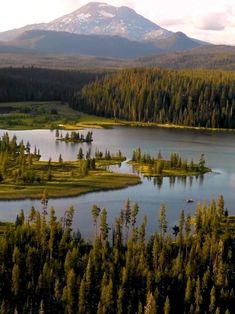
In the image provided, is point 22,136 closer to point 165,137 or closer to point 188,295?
point 165,137

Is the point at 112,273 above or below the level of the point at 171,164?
below

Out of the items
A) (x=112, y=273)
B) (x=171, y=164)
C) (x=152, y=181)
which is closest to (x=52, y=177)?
(x=152, y=181)

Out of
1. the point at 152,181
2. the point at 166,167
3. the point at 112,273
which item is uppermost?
the point at 166,167

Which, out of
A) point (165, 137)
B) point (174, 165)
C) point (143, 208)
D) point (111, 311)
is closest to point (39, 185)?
point (143, 208)

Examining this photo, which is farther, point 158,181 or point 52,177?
point 158,181

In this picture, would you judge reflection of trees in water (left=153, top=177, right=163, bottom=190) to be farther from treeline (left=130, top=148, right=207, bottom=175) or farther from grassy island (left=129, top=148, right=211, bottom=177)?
treeline (left=130, top=148, right=207, bottom=175)

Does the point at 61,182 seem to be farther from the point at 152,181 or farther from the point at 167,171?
the point at 167,171

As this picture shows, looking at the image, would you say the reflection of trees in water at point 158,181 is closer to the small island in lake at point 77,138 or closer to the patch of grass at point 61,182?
the patch of grass at point 61,182
